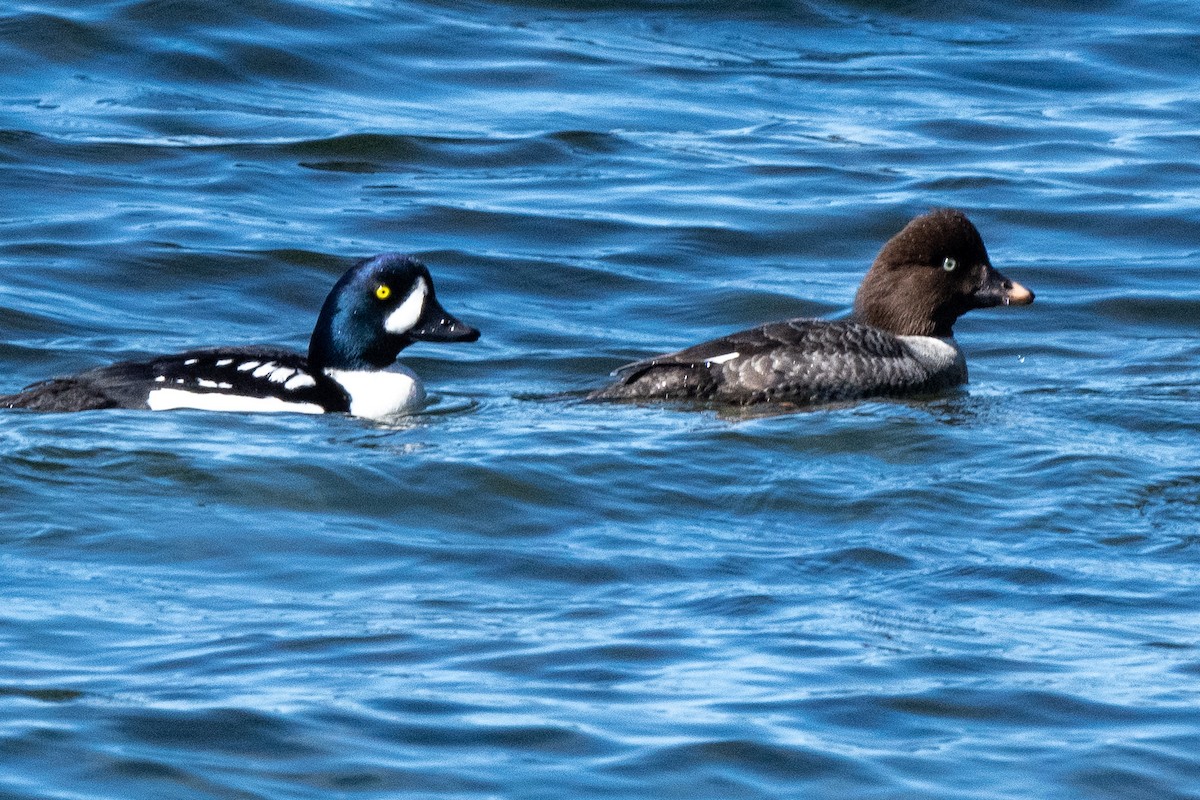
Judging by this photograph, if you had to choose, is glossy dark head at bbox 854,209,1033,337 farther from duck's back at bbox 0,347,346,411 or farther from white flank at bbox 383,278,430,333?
duck's back at bbox 0,347,346,411

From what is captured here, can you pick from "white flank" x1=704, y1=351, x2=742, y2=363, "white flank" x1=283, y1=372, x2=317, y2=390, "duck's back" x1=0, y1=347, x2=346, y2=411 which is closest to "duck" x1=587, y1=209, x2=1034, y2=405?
A: "white flank" x1=704, y1=351, x2=742, y2=363

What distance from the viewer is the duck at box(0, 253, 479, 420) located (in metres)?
9.60

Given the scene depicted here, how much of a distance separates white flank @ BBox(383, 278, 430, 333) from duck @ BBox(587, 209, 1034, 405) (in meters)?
0.92

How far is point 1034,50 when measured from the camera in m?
19.9

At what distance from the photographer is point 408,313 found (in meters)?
10.4

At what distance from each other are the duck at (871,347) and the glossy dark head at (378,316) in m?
0.83

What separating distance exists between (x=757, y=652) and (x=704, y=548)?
121 centimetres

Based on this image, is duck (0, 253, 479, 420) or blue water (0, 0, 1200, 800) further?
duck (0, 253, 479, 420)

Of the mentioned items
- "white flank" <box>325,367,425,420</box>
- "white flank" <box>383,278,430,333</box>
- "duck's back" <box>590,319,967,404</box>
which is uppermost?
"white flank" <box>383,278,430,333</box>

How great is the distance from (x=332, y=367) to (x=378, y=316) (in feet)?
1.08

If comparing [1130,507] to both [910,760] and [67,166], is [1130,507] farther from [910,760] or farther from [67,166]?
[67,166]

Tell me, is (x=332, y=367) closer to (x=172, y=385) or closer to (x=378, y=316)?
(x=378, y=316)

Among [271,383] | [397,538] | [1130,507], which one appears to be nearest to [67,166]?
[271,383]

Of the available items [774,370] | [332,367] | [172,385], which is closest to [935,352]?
[774,370]
